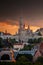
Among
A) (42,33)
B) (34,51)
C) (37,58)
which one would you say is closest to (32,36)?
(42,33)

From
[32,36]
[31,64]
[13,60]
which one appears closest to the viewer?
[31,64]

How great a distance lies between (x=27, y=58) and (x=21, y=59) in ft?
1.25

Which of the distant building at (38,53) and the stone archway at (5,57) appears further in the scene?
the distant building at (38,53)

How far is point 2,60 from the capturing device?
7629 millimetres

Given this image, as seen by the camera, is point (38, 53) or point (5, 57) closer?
point (5, 57)

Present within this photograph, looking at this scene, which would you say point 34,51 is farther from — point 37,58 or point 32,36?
point 32,36

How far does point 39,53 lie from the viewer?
8.60m

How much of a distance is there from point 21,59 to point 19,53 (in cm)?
89

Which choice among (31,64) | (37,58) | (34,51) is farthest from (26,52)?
(31,64)

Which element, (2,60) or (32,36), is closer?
(2,60)

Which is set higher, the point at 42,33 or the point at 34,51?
the point at 42,33

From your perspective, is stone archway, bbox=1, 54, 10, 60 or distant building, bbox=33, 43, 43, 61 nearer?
stone archway, bbox=1, 54, 10, 60

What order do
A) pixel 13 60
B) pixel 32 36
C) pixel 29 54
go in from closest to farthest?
1. pixel 13 60
2. pixel 29 54
3. pixel 32 36

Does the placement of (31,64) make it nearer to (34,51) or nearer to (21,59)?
(21,59)
